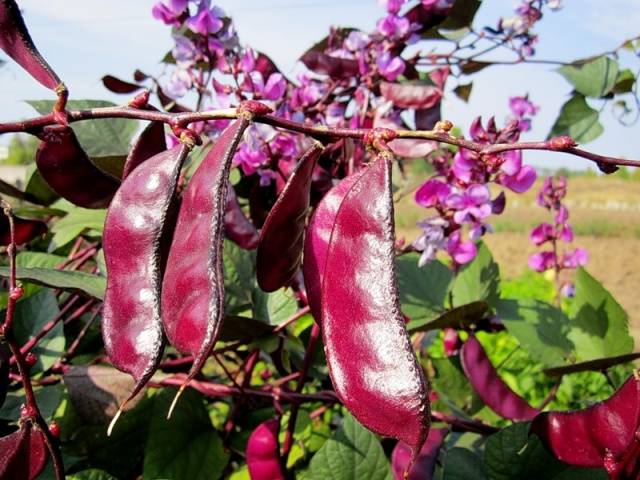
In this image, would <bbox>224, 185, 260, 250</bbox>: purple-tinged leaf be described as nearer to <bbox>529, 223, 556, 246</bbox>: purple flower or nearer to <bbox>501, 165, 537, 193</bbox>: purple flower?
<bbox>501, 165, 537, 193</bbox>: purple flower

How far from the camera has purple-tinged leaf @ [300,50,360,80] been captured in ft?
3.61

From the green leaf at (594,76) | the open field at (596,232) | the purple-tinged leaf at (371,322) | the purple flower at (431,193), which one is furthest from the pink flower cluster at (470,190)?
the open field at (596,232)

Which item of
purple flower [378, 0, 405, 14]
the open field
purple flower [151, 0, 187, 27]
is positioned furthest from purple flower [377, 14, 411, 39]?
the open field

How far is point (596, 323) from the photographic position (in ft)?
3.31

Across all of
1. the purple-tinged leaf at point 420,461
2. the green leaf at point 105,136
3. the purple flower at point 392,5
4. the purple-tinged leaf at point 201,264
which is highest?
the purple flower at point 392,5

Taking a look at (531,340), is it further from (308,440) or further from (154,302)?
(154,302)

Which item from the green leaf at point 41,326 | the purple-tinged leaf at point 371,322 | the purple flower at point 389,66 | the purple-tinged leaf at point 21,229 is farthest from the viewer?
the purple flower at point 389,66

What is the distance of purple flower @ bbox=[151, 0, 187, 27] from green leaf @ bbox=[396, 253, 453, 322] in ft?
1.62

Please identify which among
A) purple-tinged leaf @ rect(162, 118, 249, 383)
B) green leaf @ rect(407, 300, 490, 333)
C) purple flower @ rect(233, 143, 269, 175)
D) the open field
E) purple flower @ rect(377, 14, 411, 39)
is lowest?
the open field

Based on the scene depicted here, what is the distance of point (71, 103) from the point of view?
0.87 meters

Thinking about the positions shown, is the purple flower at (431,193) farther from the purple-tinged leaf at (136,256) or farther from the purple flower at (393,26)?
the purple-tinged leaf at (136,256)

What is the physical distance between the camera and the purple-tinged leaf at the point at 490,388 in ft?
2.77

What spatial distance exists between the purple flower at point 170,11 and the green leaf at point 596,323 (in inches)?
28.0

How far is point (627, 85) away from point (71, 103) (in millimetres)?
1181
